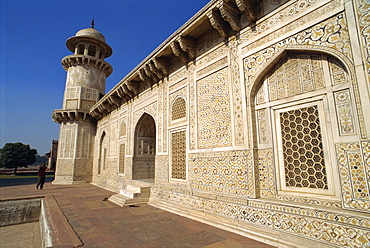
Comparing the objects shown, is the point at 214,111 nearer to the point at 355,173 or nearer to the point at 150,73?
the point at 355,173

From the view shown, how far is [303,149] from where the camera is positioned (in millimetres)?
3127

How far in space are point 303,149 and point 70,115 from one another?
1381 cm

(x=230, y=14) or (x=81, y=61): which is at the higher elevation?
(x=81, y=61)

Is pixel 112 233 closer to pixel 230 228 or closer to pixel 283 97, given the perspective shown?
pixel 230 228

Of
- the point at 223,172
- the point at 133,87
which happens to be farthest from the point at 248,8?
the point at 133,87

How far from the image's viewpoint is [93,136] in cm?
1402

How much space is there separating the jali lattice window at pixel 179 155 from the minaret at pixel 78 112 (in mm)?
9848

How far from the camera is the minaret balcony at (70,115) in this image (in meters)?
13.3

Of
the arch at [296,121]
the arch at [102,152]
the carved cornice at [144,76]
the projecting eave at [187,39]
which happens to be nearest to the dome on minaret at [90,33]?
the arch at [102,152]

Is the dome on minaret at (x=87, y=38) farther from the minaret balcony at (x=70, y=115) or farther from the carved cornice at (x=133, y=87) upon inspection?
the carved cornice at (x=133, y=87)

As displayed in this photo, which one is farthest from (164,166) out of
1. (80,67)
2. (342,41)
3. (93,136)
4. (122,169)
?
(80,67)

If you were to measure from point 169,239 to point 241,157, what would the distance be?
1822 millimetres

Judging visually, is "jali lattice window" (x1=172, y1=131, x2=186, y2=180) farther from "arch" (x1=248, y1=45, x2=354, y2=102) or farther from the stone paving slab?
"arch" (x1=248, y1=45, x2=354, y2=102)

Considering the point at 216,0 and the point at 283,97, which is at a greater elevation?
the point at 216,0
